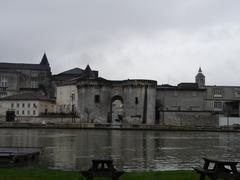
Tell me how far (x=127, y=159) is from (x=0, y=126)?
55.3m

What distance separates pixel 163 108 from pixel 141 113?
208 inches

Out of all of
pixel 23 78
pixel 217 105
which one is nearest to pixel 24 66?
pixel 23 78

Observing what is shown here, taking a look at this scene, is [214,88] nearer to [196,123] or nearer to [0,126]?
[196,123]

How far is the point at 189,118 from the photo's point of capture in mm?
78188

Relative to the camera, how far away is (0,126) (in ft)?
233

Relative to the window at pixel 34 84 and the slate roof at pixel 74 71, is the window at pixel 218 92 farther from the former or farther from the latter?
the window at pixel 34 84

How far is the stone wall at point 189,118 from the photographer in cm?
7769

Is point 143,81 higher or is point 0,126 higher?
point 143,81

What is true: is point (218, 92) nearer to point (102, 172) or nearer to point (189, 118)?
point (189, 118)

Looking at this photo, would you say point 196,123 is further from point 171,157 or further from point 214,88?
point 171,157

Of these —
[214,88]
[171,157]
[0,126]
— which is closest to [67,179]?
[171,157]

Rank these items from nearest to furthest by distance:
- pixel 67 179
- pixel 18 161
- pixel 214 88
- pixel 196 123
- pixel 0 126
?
pixel 67 179 < pixel 18 161 < pixel 0 126 < pixel 196 123 < pixel 214 88

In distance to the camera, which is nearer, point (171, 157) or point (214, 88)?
point (171, 157)

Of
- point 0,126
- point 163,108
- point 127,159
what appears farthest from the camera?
point 163,108
